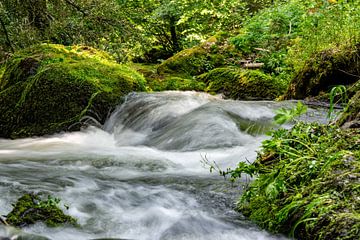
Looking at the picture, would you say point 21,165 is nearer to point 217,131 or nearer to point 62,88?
point 217,131

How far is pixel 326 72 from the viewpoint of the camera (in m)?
6.94

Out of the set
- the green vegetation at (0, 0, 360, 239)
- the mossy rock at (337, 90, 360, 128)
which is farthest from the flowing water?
the mossy rock at (337, 90, 360, 128)

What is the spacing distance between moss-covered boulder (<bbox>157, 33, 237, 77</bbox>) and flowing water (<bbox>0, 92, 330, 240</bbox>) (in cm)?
316

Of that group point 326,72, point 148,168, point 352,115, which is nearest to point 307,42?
point 326,72

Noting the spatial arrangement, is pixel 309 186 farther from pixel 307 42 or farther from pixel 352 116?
pixel 307 42

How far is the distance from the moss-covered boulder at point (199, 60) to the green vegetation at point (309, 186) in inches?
322

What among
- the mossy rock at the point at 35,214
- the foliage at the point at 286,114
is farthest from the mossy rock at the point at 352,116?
the mossy rock at the point at 35,214

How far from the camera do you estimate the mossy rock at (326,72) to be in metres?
6.66

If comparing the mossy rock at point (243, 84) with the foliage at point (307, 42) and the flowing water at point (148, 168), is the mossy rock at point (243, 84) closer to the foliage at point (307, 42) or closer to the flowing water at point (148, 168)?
the foliage at point (307, 42)

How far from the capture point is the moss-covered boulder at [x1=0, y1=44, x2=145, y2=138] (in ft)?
23.6

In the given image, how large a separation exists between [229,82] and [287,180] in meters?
6.83

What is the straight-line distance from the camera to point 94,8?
32.3ft

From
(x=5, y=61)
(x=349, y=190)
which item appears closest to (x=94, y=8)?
(x=5, y=61)

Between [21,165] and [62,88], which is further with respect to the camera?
[62,88]
